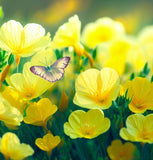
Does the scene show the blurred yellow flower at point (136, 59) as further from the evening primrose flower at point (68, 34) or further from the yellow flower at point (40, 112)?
the yellow flower at point (40, 112)

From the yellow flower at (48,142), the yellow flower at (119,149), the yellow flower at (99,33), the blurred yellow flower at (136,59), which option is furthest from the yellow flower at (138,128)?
the yellow flower at (99,33)

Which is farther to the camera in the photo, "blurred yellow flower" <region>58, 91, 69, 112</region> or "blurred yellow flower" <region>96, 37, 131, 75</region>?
"blurred yellow flower" <region>96, 37, 131, 75</region>

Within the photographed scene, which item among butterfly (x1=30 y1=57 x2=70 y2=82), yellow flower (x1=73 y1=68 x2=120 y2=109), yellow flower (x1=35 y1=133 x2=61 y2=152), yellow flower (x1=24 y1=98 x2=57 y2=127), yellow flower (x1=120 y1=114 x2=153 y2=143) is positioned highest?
butterfly (x1=30 y1=57 x2=70 y2=82)

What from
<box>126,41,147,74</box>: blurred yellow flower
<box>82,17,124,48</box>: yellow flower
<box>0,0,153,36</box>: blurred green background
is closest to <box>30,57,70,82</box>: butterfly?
<box>126,41,147,74</box>: blurred yellow flower

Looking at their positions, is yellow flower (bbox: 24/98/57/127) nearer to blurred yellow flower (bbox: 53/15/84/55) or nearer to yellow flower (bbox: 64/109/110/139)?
yellow flower (bbox: 64/109/110/139)

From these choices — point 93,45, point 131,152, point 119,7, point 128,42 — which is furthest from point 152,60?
point 119,7
